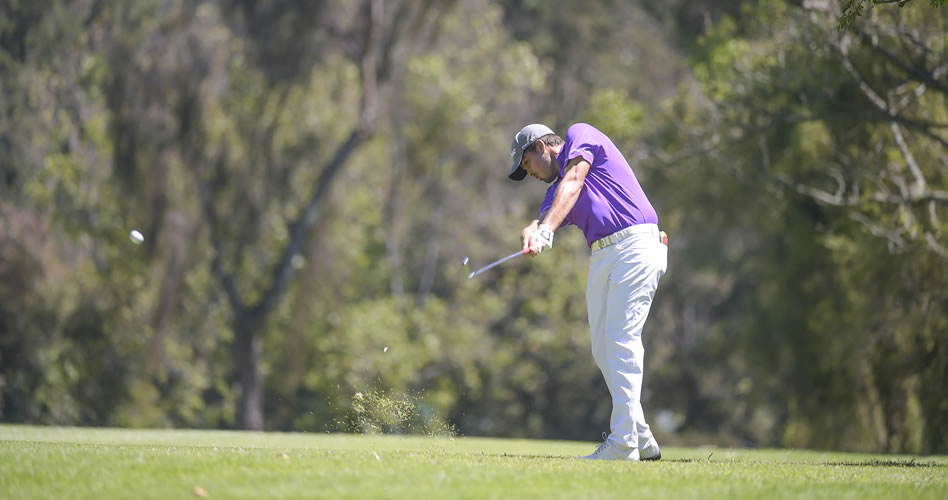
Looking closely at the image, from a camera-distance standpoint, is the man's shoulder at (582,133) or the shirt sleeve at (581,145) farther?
the man's shoulder at (582,133)

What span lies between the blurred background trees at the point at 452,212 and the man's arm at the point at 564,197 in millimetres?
7553

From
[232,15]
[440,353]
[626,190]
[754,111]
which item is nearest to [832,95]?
[754,111]

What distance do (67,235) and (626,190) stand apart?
80.8 feet

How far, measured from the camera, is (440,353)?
38375mm

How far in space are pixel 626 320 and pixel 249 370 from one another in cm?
2602

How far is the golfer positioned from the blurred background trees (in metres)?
7.31

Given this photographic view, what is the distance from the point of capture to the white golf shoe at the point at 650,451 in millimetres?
9031

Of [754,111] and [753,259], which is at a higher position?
[754,111]

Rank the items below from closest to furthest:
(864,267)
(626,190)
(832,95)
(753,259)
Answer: (626,190)
(832,95)
(864,267)
(753,259)

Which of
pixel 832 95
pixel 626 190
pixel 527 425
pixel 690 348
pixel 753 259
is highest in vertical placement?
pixel 832 95

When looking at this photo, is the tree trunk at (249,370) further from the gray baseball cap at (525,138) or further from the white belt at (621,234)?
the white belt at (621,234)

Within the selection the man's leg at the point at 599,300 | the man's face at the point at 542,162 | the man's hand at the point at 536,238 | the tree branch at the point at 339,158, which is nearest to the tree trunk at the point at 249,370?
the tree branch at the point at 339,158

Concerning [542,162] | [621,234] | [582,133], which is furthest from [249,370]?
[621,234]

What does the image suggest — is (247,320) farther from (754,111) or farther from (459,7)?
(754,111)
